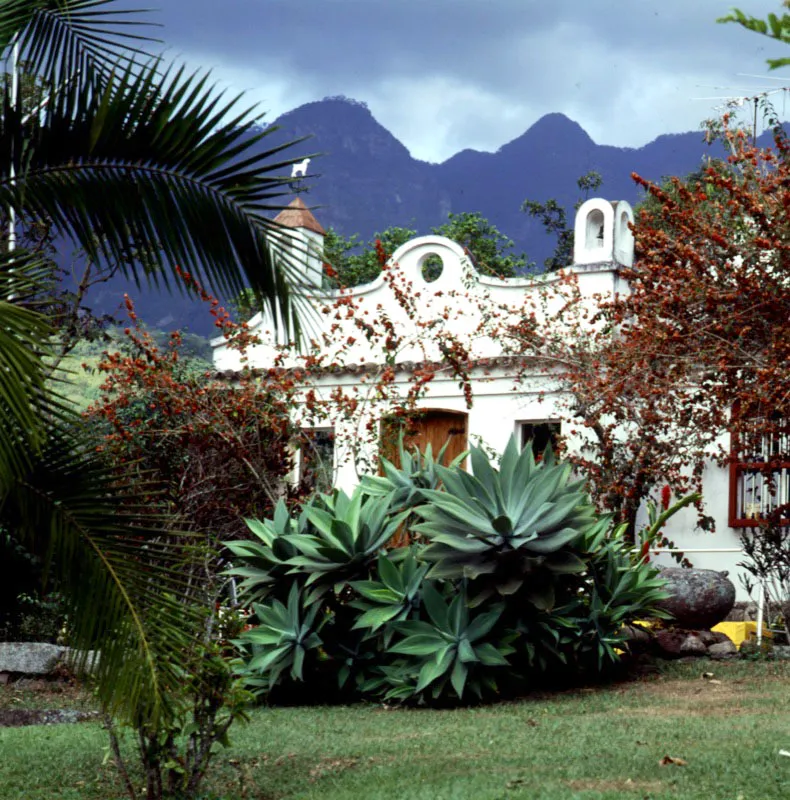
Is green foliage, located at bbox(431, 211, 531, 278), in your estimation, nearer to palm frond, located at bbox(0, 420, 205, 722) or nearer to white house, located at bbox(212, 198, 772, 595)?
white house, located at bbox(212, 198, 772, 595)

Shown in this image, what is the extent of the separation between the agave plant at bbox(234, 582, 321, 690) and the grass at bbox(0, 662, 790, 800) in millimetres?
323

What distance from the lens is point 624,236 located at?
14.7 meters

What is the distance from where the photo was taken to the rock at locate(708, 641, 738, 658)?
33.2 ft

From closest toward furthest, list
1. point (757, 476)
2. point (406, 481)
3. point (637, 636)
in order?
point (406, 481) < point (637, 636) < point (757, 476)

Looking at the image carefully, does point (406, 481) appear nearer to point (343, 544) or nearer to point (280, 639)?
point (343, 544)

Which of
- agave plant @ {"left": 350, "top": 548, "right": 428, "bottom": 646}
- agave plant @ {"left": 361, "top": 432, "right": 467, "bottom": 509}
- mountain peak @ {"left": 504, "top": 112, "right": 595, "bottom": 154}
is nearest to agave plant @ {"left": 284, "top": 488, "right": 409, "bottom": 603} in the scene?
agave plant @ {"left": 350, "top": 548, "right": 428, "bottom": 646}

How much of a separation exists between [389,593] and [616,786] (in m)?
3.56

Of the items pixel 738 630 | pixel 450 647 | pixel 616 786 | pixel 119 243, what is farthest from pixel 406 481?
pixel 119 243

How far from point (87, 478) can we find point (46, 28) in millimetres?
2457

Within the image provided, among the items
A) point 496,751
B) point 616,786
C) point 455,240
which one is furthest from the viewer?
point 455,240

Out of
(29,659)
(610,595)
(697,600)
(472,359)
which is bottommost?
(29,659)

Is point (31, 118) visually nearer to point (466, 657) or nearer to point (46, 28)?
point (46, 28)

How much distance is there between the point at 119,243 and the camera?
514 cm

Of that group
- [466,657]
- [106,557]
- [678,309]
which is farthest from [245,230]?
[678,309]
